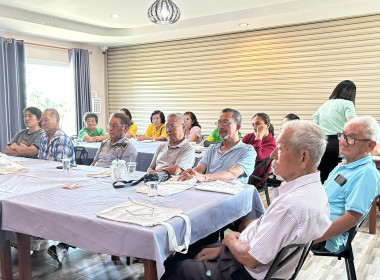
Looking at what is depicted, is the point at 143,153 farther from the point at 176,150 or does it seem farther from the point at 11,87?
the point at 11,87

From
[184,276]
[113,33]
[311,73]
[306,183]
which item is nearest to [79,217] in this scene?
[184,276]

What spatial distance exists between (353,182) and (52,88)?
23.5 ft

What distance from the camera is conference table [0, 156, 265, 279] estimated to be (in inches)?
63.5

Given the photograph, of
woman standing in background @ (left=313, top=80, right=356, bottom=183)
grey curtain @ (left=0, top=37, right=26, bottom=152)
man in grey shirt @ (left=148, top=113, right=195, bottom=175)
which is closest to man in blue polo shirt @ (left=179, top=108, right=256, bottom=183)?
man in grey shirt @ (left=148, top=113, right=195, bottom=175)

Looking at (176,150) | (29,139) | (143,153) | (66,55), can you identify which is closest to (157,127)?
(143,153)

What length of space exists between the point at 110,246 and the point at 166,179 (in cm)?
92

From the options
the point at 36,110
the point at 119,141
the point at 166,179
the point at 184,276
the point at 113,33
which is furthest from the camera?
the point at 113,33

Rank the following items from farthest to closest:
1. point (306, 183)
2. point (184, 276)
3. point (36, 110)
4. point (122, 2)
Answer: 1. point (122, 2)
2. point (36, 110)
3. point (184, 276)
4. point (306, 183)

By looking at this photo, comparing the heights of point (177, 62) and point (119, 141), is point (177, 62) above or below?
above

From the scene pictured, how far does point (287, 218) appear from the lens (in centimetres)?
142

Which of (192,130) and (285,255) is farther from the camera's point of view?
(192,130)

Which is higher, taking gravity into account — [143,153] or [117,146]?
[117,146]

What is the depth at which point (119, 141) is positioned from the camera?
11.4 feet

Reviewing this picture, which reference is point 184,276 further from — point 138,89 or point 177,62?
point 138,89
